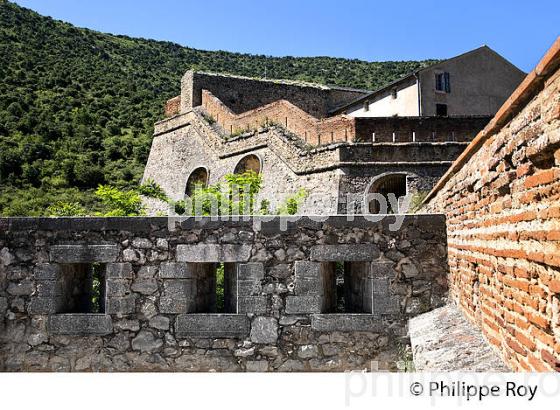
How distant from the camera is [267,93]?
3036 cm

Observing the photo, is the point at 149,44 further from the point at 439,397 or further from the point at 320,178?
the point at 439,397

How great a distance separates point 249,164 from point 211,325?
14978mm

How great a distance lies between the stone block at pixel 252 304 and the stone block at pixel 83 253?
68.6 inches

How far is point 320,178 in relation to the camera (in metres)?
17.5

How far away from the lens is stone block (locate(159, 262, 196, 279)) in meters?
6.54

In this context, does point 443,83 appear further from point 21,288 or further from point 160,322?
point 21,288

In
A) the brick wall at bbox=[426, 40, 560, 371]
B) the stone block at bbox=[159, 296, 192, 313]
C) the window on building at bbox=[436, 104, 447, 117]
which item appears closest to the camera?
the brick wall at bbox=[426, 40, 560, 371]

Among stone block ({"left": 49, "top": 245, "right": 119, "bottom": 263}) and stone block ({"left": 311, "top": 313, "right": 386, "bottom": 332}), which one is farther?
stone block ({"left": 49, "top": 245, "right": 119, "bottom": 263})

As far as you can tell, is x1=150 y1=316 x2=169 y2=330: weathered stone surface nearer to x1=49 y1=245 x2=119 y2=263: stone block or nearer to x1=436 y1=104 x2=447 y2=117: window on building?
x1=49 y1=245 x2=119 y2=263: stone block

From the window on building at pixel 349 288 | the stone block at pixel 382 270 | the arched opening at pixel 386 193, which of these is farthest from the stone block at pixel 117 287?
the arched opening at pixel 386 193

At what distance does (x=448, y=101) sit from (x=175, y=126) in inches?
545

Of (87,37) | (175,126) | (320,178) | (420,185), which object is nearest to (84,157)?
(175,126)

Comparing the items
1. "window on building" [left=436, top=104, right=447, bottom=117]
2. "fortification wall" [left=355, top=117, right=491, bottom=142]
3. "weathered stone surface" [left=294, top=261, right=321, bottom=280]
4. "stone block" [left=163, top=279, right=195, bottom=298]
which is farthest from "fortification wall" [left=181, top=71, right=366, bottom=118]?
"weathered stone surface" [left=294, top=261, right=321, bottom=280]

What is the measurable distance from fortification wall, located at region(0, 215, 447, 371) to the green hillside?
17.5 metres
